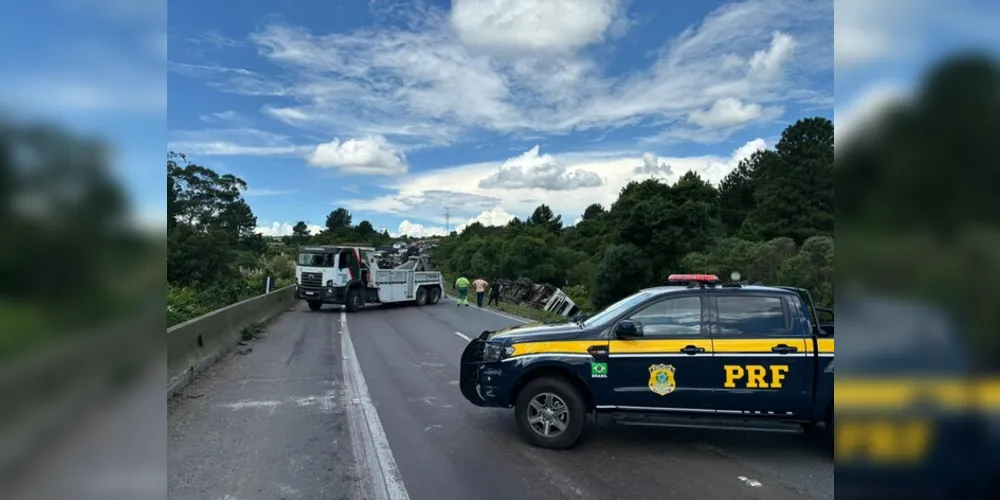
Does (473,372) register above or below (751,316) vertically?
below

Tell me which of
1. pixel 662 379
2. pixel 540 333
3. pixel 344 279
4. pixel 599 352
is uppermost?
pixel 540 333

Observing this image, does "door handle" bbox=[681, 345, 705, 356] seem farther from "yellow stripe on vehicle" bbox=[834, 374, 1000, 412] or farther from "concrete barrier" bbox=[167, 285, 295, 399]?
"concrete barrier" bbox=[167, 285, 295, 399]

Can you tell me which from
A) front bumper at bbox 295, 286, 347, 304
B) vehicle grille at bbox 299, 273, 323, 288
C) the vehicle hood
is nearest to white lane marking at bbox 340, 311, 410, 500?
the vehicle hood

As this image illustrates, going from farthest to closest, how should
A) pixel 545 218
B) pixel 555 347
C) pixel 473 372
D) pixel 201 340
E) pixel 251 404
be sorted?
pixel 545 218 → pixel 201 340 → pixel 251 404 → pixel 473 372 → pixel 555 347

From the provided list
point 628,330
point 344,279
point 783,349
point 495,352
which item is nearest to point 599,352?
point 628,330

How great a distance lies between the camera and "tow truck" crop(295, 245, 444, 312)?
864 inches

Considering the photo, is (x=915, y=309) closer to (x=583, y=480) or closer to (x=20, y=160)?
(x=20, y=160)

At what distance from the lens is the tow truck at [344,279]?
21.9m

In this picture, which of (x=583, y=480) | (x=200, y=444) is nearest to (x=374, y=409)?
(x=200, y=444)

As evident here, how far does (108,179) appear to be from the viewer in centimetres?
111

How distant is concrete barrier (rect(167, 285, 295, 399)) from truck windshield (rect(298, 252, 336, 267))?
226 inches

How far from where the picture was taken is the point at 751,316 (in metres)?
5.68

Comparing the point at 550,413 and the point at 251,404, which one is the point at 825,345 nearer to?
the point at 550,413

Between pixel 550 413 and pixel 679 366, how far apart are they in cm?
134
